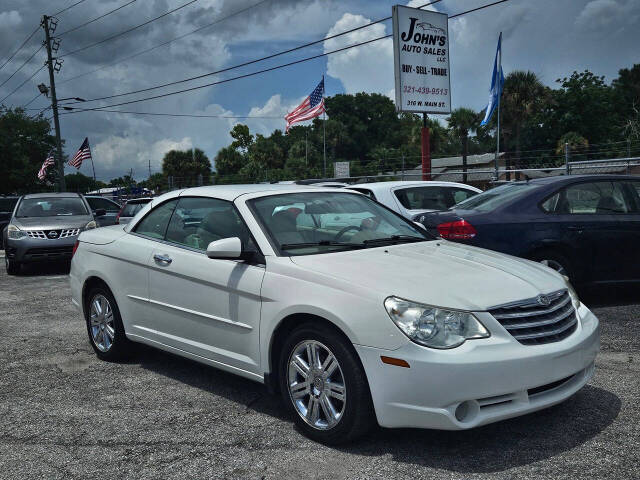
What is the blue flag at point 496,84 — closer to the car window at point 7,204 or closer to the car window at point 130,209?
the car window at point 130,209

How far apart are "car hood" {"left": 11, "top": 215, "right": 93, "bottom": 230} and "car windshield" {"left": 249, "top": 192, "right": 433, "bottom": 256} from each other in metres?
8.84

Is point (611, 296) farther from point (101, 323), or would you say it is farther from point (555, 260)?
point (101, 323)

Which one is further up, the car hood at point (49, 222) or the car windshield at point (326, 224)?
the car windshield at point (326, 224)

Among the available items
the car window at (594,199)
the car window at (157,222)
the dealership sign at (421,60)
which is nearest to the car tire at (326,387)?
the car window at (157,222)

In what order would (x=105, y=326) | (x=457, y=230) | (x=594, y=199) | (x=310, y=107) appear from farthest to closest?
1. (x=310, y=107)
2. (x=594, y=199)
3. (x=457, y=230)
4. (x=105, y=326)

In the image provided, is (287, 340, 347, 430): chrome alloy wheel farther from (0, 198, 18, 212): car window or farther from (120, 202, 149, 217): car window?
(0, 198, 18, 212): car window

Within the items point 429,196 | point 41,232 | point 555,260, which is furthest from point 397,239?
point 41,232

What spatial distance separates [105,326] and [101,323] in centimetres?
7

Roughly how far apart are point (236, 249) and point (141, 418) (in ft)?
4.10

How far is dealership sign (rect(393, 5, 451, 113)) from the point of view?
18.0 metres

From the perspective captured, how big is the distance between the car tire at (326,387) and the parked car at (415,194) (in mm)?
5555

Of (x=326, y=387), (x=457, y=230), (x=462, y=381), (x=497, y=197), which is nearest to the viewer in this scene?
(x=462, y=381)

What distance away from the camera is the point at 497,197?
7.36 metres

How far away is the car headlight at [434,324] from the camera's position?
3.31 m
